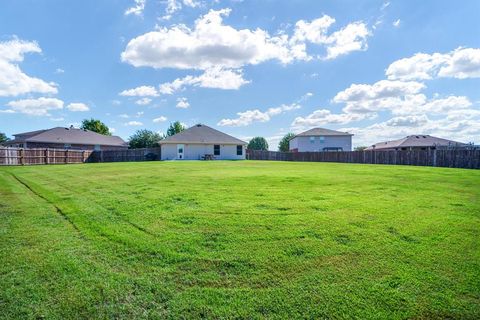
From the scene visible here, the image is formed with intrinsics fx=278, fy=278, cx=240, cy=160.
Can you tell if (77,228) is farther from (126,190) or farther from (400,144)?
(400,144)

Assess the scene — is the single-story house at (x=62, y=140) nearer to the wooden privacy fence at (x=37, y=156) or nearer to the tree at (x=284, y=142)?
the wooden privacy fence at (x=37, y=156)

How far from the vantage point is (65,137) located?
1561 inches

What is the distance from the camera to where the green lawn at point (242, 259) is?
256cm

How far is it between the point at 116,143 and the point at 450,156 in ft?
148

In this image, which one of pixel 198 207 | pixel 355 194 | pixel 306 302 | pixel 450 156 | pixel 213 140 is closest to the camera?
pixel 306 302

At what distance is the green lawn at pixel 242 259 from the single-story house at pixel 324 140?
44.3 meters

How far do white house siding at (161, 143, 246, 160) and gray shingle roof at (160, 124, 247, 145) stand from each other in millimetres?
624

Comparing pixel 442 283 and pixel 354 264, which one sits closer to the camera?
pixel 442 283

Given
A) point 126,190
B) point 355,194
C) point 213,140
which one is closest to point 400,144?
point 213,140

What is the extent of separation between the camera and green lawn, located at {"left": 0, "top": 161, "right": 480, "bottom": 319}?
2.56 meters

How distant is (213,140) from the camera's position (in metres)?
36.2

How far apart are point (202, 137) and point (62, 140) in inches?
786

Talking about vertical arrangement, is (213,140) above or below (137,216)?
above

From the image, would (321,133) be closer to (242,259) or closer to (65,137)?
(65,137)
